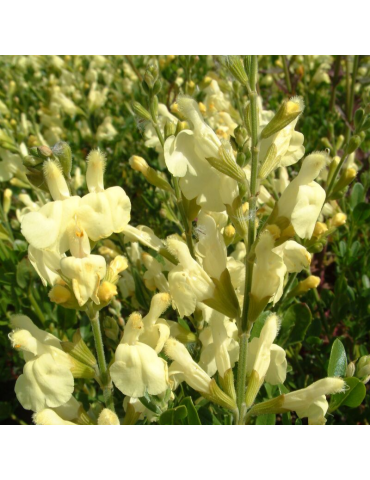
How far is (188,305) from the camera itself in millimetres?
1410

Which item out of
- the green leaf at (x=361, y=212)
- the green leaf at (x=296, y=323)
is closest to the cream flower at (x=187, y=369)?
the green leaf at (x=296, y=323)

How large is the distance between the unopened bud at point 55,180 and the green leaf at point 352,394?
0.99 meters

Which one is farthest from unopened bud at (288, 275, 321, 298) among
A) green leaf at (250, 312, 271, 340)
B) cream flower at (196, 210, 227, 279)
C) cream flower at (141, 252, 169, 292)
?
cream flower at (196, 210, 227, 279)

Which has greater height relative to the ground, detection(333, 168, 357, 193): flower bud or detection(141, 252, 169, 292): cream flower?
detection(333, 168, 357, 193): flower bud

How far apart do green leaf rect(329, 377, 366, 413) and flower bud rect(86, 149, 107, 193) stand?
3.06ft

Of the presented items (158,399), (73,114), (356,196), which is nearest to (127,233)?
(158,399)

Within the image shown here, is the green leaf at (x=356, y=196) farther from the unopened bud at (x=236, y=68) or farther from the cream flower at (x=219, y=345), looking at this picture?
the unopened bud at (x=236, y=68)

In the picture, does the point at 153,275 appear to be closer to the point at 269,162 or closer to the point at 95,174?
the point at 95,174

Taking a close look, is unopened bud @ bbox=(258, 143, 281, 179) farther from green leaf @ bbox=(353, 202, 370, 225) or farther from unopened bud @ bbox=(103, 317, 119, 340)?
green leaf @ bbox=(353, 202, 370, 225)

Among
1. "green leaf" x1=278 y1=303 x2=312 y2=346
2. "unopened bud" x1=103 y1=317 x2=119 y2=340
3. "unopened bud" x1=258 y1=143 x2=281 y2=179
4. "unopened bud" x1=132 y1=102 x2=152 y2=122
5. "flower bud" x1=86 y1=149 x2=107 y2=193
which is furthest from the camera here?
"unopened bud" x1=132 y1=102 x2=152 y2=122

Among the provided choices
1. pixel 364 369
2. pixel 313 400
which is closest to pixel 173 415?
pixel 313 400

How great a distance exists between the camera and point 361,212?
2.64 meters

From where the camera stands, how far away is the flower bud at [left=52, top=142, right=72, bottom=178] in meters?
1.43

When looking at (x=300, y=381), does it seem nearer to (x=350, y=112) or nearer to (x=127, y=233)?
(x=127, y=233)
